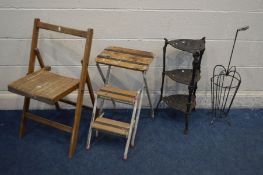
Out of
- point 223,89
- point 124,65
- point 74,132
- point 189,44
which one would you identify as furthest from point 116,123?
point 223,89

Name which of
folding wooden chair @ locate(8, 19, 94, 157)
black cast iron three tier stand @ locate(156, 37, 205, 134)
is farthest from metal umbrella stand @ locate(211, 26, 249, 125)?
folding wooden chair @ locate(8, 19, 94, 157)

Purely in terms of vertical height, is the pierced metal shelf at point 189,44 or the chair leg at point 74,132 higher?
the pierced metal shelf at point 189,44

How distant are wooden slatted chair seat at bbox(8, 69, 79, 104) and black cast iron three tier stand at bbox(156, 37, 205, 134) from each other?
81 cm

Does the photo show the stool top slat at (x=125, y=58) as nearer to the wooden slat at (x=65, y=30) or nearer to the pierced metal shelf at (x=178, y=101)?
the wooden slat at (x=65, y=30)

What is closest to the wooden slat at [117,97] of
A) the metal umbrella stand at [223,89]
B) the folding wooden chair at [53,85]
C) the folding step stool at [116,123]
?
the folding step stool at [116,123]

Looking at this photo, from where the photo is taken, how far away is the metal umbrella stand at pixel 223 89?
2842 mm

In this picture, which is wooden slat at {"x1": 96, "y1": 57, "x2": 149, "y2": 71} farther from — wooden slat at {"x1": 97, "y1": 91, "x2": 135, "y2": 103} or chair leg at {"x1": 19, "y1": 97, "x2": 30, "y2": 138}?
chair leg at {"x1": 19, "y1": 97, "x2": 30, "y2": 138}

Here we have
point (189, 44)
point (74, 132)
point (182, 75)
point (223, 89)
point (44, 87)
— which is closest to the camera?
point (44, 87)

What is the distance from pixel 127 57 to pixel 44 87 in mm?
646

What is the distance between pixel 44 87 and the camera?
7.18ft

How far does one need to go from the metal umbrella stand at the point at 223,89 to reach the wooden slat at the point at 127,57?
83cm

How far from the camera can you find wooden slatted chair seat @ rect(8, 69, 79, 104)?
2084 mm

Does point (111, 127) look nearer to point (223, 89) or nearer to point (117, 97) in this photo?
point (117, 97)

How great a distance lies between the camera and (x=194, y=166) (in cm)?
229
